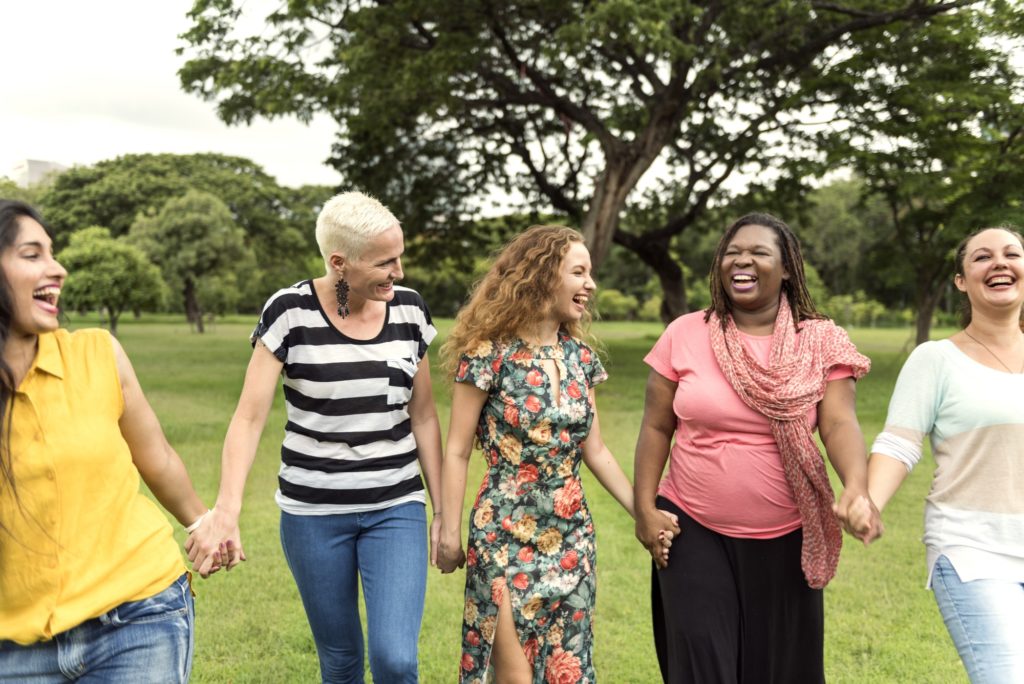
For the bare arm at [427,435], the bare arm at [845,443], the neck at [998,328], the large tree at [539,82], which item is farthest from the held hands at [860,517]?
the large tree at [539,82]

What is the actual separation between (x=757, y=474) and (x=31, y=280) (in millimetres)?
2278

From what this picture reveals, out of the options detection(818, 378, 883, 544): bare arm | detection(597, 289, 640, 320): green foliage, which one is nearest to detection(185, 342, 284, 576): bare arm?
detection(818, 378, 883, 544): bare arm

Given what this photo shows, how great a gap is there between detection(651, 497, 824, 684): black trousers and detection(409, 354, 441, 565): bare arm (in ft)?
3.17

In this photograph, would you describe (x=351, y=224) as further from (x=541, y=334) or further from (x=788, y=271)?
(x=788, y=271)

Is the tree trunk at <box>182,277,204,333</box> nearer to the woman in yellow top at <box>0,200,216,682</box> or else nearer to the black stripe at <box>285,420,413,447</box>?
the black stripe at <box>285,420,413,447</box>

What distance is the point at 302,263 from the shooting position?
5353 cm

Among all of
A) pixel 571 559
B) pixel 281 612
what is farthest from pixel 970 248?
pixel 281 612

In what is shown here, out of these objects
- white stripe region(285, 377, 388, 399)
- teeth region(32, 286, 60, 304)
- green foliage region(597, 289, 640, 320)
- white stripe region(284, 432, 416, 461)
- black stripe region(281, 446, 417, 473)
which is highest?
teeth region(32, 286, 60, 304)

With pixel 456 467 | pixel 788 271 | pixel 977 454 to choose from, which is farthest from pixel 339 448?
pixel 977 454

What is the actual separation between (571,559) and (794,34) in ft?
47.2

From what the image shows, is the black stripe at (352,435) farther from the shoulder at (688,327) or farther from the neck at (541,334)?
the shoulder at (688,327)

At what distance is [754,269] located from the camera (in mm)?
3113

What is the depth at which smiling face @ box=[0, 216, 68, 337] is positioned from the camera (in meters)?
2.22

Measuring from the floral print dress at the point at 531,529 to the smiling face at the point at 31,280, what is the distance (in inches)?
56.4
